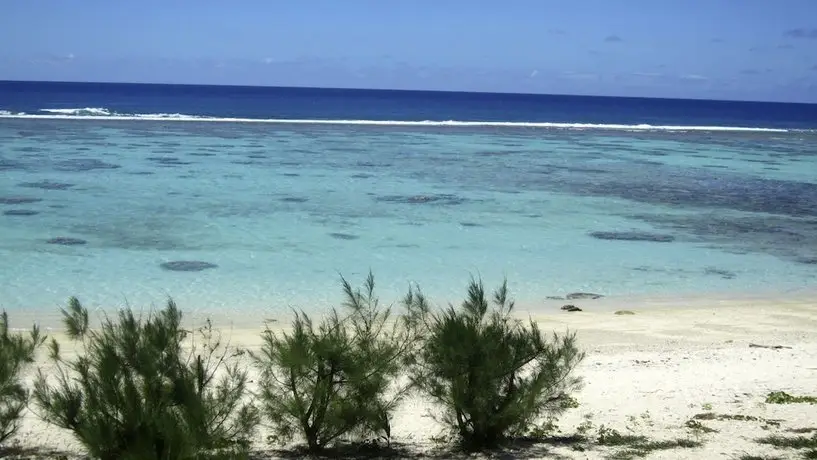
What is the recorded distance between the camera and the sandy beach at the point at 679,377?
5910 millimetres

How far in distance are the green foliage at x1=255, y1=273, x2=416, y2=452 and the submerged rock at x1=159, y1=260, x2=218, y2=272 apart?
25.1 feet

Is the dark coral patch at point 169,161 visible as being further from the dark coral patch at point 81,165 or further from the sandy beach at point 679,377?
the sandy beach at point 679,377

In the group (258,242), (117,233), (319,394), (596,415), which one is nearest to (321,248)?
(258,242)

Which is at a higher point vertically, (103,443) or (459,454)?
(103,443)

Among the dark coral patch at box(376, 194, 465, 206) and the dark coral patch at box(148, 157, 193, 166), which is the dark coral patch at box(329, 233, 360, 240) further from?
the dark coral patch at box(148, 157, 193, 166)

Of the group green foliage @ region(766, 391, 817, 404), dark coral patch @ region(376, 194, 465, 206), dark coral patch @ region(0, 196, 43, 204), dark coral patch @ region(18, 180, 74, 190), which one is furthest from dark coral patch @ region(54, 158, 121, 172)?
green foliage @ region(766, 391, 817, 404)

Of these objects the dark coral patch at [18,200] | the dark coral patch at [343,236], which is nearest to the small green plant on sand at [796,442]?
the dark coral patch at [343,236]

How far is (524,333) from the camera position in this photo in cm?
584

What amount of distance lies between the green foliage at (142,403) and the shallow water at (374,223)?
19.8ft

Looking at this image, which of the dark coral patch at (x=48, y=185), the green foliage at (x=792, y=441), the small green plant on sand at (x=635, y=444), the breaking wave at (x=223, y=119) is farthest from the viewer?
the breaking wave at (x=223, y=119)

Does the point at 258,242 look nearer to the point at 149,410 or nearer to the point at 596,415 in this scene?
the point at 596,415

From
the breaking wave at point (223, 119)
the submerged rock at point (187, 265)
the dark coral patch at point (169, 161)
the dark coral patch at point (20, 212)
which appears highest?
the breaking wave at point (223, 119)

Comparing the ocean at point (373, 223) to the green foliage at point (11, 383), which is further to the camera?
the ocean at point (373, 223)

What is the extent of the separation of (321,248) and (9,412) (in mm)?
9817
